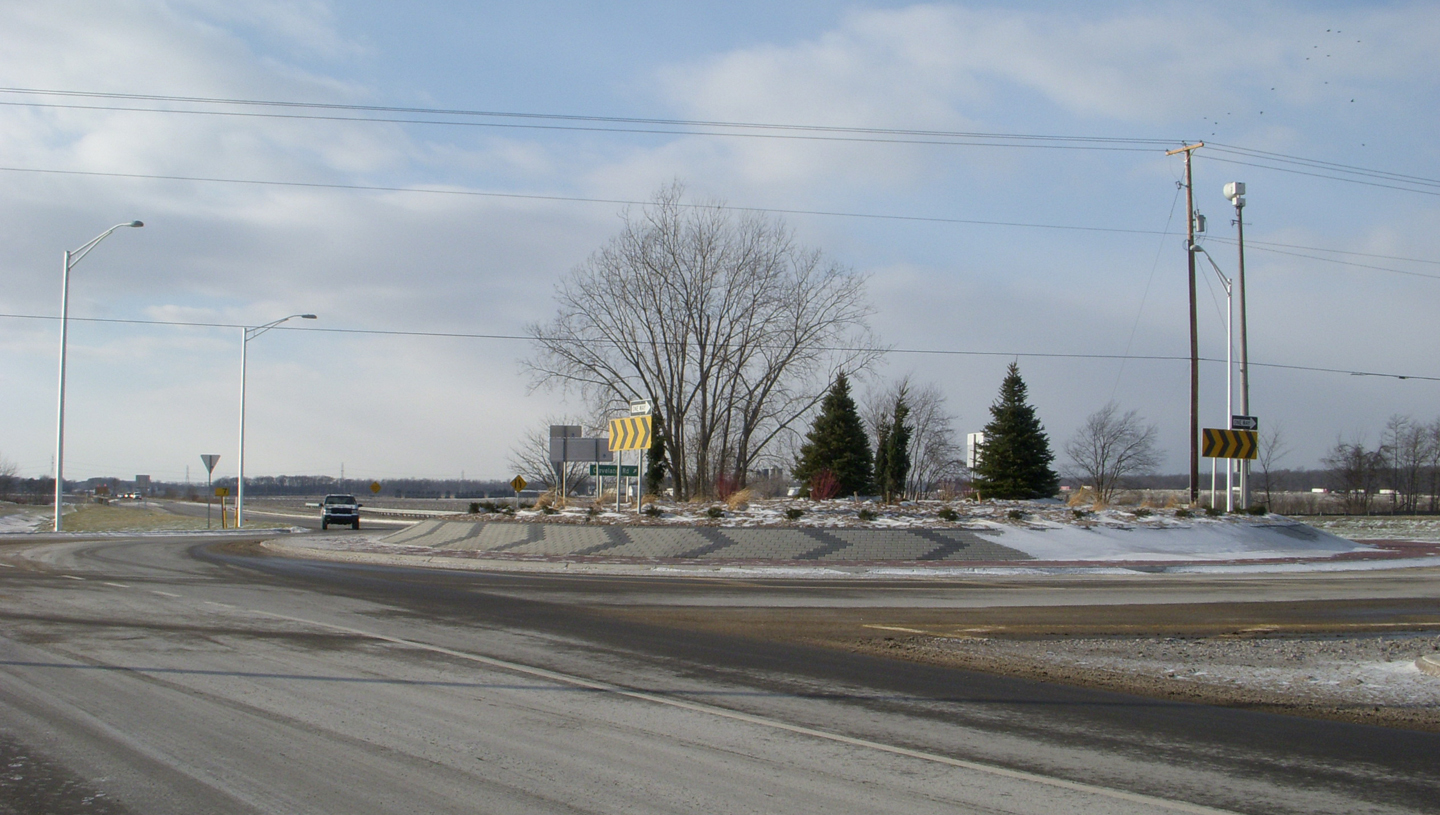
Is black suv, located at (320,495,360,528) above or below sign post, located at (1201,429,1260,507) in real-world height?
below

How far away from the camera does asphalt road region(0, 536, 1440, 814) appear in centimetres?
530

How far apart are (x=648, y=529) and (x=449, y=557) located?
5.07m

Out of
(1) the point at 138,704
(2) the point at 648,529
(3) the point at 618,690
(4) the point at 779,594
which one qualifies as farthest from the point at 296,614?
(2) the point at 648,529

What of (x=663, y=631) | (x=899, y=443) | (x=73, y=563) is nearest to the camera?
(x=663, y=631)

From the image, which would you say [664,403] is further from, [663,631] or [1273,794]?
[1273,794]

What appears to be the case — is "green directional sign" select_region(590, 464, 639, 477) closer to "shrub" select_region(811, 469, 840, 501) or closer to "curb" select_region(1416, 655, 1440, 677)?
"shrub" select_region(811, 469, 840, 501)

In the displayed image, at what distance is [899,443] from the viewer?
43250mm

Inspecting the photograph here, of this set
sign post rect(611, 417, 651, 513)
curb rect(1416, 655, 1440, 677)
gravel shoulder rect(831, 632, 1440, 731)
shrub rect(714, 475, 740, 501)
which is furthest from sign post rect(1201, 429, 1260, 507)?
curb rect(1416, 655, 1440, 677)

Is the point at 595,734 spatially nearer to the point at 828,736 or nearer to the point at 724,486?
the point at 828,736

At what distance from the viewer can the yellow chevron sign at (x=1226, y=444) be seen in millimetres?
32219

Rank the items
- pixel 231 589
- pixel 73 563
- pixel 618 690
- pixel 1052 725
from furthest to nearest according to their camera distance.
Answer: pixel 73 563, pixel 231 589, pixel 618 690, pixel 1052 725

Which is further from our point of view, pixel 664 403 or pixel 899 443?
pixel 899 443

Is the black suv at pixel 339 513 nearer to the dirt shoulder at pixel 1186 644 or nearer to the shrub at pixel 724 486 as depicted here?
the shrub at pixel 724 486

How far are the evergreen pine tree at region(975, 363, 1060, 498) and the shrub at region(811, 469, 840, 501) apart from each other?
22.6ft
